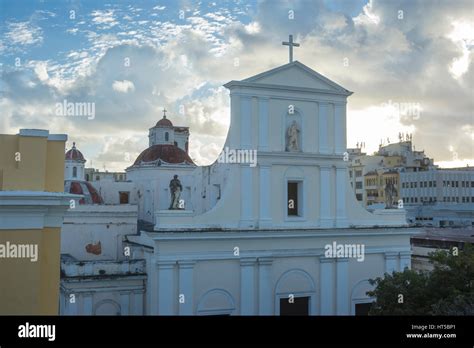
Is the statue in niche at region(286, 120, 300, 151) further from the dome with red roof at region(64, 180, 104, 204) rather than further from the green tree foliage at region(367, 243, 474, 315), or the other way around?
the dome with red roof at region(64, 180, 104, 204)

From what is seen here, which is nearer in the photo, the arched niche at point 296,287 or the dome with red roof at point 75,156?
the arched niche at point 296,287

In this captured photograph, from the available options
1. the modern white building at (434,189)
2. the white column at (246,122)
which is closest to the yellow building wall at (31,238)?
the white column at (246,122)

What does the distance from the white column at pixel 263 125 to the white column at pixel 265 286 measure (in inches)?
130

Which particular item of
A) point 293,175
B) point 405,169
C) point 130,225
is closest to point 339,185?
point 293,175

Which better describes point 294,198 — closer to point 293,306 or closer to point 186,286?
point 293,306

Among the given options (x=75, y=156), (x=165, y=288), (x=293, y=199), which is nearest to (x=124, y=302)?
(x=165, y=288)

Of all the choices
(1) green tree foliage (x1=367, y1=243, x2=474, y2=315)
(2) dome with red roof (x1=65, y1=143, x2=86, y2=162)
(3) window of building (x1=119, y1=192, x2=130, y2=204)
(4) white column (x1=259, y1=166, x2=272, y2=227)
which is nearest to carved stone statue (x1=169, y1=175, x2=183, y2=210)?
(4) white column (x1=259, y1=166, x2=272, y2=227)

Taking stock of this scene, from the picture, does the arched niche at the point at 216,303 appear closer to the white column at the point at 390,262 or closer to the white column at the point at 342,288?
the white column at the point at 342,288

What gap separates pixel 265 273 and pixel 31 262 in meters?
9.94

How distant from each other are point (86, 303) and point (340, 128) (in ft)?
30.3

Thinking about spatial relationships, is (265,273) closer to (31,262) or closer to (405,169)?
(31,262)

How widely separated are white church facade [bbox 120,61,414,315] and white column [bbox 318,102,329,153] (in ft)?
0.10

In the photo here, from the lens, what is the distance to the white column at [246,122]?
653 inches

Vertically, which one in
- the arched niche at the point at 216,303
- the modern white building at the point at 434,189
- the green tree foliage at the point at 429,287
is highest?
the modern white building at the point at 434,189
